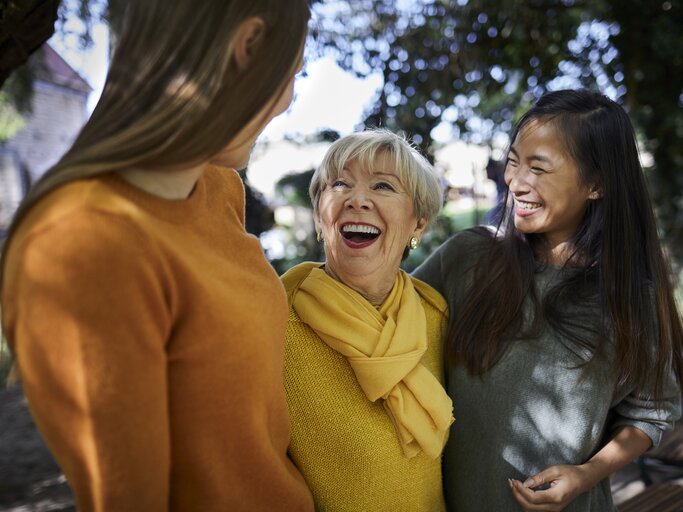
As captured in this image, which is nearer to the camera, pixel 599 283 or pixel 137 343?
pixel 137 343

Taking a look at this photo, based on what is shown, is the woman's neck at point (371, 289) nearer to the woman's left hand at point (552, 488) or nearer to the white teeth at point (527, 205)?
the white teeth at point (527, 205)

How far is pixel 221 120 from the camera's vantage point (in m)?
1.11

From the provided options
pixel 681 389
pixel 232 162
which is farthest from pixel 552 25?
pixel 232 162

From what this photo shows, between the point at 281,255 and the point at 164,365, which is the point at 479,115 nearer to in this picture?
the point at 281,255

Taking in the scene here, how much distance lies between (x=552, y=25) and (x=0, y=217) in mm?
5755

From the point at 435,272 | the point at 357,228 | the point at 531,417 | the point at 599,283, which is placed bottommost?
the point at 531,417

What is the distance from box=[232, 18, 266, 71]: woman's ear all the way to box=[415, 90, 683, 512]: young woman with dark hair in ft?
4.11

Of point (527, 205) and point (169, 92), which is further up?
point (169, 92)

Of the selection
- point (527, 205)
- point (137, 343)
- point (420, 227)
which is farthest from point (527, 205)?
point (137, 343)

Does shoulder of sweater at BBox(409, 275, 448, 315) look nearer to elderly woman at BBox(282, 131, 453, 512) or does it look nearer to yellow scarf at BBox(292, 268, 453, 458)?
elderly woman at BBox(282, 131, 453, 512)

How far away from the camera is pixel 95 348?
3.15 feet

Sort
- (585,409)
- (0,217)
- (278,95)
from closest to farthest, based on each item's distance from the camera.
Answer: (278,95)
(585,409)
(0,217)

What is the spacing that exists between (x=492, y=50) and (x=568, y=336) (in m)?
3.49

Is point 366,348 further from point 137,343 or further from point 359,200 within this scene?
point 137,343
